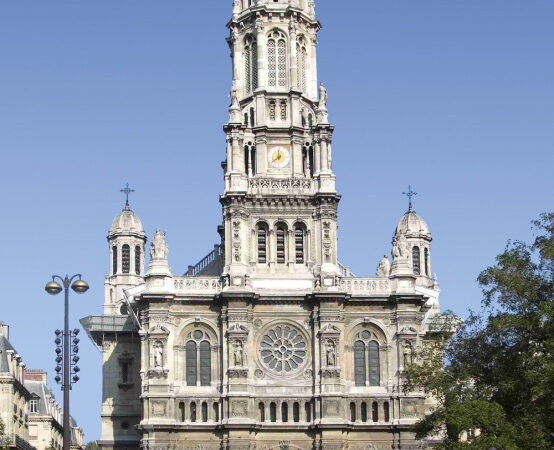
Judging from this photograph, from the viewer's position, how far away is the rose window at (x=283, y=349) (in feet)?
284

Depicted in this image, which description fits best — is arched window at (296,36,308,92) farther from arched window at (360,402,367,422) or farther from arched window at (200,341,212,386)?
arched window at (360,402,367,422)

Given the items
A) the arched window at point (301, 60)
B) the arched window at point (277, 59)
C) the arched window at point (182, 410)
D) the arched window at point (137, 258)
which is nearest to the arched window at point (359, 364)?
the arched window at point (182, 410)

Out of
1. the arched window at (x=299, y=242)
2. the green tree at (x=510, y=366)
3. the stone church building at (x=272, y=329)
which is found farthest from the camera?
the arched window at (x=299, y=242)

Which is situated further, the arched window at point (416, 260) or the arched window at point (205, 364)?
the arched window at point (416, 260)

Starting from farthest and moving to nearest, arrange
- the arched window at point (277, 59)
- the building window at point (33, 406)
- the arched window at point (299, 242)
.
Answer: the building window at point (33, 406) → the arched window at point (277, 59) → the arched window at point (299, 242)

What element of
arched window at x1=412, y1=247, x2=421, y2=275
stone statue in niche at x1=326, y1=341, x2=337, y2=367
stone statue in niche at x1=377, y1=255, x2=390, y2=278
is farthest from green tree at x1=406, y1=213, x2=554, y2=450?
arched window at x1=412, y1=247, x2=421, y2=275

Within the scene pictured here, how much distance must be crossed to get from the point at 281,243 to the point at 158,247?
8.56m

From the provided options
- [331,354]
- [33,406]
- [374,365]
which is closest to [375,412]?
[374,365]

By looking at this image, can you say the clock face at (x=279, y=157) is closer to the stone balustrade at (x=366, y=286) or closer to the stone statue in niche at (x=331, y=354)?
the stone balustrade at (x=366, y=286)

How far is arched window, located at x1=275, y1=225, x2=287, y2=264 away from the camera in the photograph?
292ft

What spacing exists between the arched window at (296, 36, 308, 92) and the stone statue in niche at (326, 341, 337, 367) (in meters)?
20.2

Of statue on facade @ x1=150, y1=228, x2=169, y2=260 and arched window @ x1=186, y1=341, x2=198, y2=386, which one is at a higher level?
statue on facade @ x1=150, y1=228, x2=169, y2=260

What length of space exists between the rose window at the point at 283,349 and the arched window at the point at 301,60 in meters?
19.0

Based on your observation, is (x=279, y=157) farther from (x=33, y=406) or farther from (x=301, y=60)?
(x=33, y=406)
